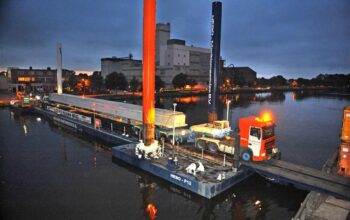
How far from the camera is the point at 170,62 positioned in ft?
437

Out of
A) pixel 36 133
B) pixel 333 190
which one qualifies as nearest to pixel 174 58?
pixel 36 133

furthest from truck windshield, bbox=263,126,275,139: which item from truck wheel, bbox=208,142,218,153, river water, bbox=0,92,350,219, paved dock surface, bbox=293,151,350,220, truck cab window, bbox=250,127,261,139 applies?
truck wheel, bbox=208,142,218,153

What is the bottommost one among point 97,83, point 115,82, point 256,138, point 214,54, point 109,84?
point 256,138

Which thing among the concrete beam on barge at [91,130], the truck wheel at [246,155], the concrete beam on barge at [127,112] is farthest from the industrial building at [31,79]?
the truck wheel at [246,155]

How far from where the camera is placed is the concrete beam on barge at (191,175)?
55.0 feet

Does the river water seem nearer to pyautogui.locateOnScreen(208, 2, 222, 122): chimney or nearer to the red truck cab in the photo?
the red truck cab

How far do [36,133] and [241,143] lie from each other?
3177cm

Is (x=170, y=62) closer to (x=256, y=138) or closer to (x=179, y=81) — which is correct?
(x=179, y=81)

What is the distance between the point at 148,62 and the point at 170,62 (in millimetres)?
113824

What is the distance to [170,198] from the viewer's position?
1736 cm

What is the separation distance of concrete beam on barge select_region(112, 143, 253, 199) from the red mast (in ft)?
7.27

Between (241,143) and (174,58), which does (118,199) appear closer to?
(241,143)

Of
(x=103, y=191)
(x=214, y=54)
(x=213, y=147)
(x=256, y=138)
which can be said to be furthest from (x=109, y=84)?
(x=256, y=138)

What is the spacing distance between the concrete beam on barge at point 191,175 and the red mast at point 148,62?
2215 mm
